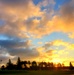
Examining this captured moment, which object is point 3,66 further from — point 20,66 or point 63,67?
point 63,67

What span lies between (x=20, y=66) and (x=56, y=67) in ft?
76.7

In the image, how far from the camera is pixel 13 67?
146 metres

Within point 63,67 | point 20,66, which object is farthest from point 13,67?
point 63,67

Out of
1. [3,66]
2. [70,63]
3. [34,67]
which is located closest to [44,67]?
[34,67]

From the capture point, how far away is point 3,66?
14850 cm

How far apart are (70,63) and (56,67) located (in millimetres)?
10079

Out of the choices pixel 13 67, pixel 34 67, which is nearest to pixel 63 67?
pixel 34 67

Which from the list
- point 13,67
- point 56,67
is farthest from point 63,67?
point 13,67

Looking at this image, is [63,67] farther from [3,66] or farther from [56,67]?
[3,66]

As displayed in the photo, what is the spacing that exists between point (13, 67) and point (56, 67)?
91.0 ft

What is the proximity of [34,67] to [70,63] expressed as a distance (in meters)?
22.7

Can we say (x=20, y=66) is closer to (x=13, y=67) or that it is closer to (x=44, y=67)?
(x=13, y=67)

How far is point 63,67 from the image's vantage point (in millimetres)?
148125

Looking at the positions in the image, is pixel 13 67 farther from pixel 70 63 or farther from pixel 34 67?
pixel 70 63
